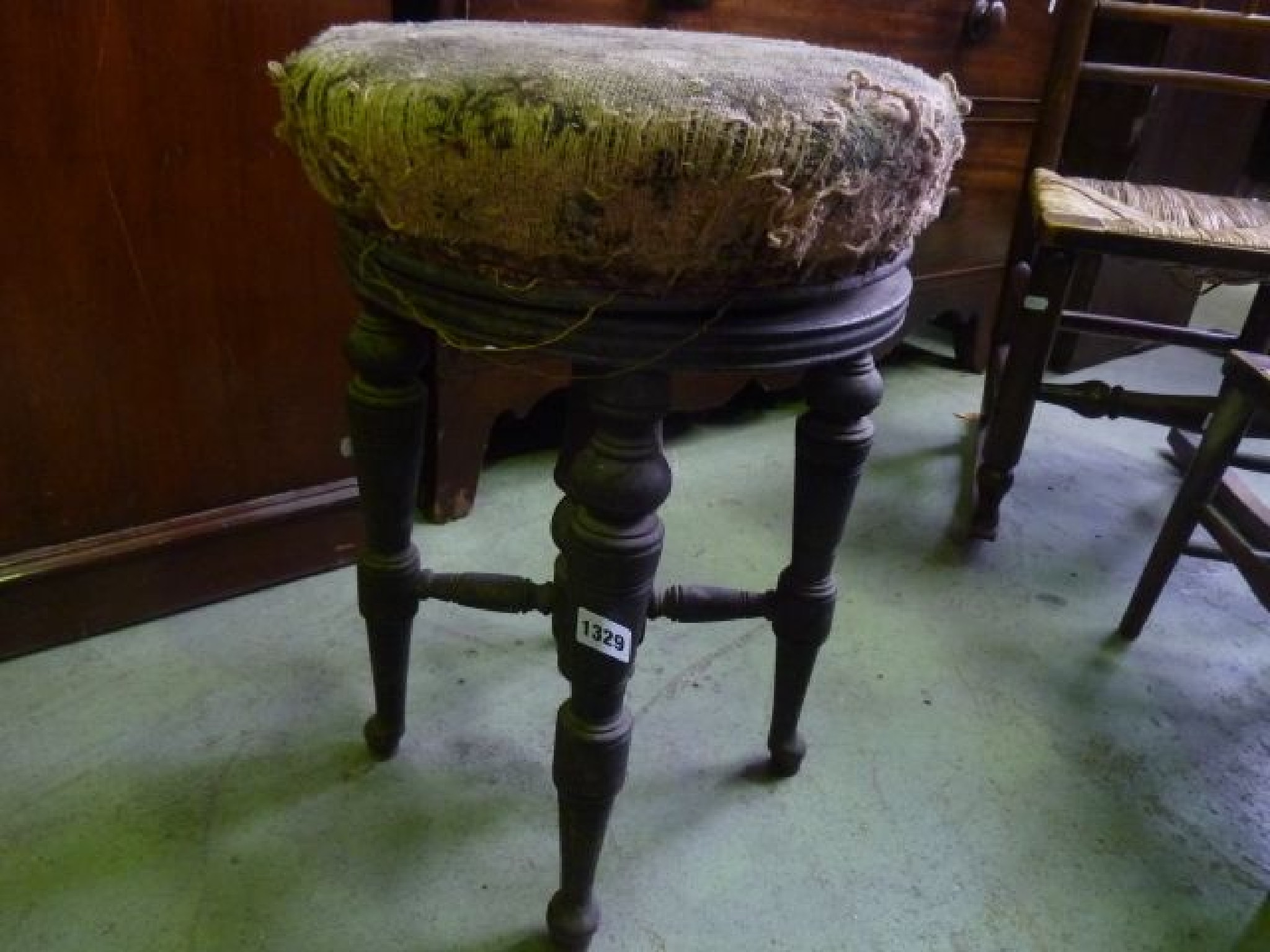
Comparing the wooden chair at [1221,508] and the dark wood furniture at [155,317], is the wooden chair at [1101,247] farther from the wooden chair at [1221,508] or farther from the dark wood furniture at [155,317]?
the dark wood furniture at [155,317]

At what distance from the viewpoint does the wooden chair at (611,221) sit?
438 mm

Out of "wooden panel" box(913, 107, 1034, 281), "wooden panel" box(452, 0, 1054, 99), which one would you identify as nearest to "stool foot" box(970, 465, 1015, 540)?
"wooden panel" box(913, 107, 1034, 281)

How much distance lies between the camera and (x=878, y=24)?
1231mm

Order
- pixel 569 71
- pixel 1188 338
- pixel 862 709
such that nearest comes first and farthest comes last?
pixel 569 71 → pixel 862 709 → pixel 1188 338

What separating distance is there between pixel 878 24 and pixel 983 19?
187mm

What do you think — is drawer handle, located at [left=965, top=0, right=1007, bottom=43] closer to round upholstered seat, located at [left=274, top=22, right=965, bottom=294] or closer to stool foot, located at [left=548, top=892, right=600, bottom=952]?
round upholstered seat, located at [left=274, top=22, right=965, bottom=294]

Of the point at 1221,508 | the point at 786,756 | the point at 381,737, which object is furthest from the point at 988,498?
the point at 381,737

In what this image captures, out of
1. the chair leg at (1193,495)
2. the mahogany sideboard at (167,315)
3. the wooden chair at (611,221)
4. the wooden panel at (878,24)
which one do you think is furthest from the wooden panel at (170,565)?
the chair leg at (1193,495)

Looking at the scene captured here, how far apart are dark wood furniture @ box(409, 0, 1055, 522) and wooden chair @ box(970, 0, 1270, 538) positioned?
0.45ft

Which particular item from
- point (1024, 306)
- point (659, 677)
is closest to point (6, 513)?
point (659, 677)

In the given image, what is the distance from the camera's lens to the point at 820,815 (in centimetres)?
82

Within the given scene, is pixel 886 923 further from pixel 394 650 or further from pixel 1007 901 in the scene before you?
pixel 394 650

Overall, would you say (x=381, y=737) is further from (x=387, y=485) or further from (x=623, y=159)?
(x=623, y=159)

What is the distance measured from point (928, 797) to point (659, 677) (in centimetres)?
26
